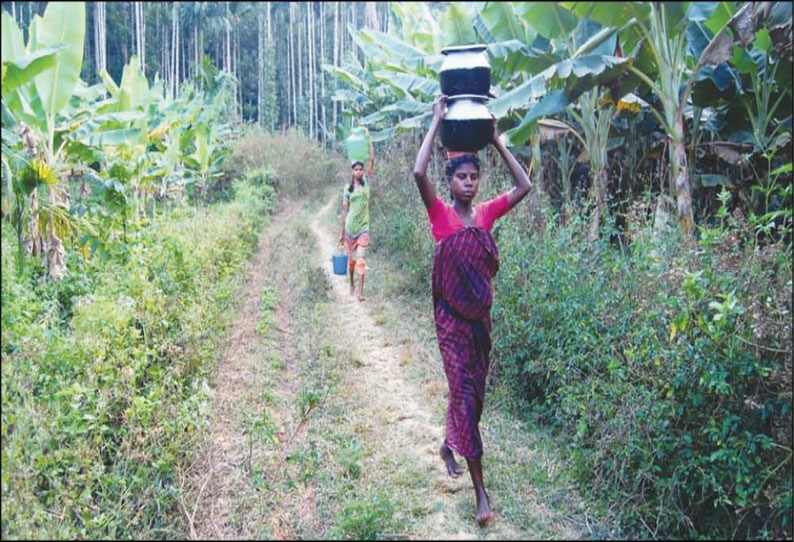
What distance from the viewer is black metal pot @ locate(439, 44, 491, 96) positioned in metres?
2.76

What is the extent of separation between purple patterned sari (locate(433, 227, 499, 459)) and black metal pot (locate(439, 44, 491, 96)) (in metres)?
0.68

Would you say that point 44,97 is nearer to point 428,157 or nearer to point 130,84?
point 130,84

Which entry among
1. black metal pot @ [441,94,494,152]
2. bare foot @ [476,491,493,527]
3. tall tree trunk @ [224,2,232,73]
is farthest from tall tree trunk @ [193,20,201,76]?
bare foot @ [476,491,493,527]

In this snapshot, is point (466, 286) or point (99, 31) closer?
point (466, 286)

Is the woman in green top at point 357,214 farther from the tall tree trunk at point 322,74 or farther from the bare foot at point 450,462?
the tall tree trunk at point 322,74

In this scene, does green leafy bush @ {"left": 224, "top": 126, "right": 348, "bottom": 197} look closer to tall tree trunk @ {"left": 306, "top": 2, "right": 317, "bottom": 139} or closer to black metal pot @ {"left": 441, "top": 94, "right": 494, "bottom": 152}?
tall tree trunk @ {"left": 306, "top": 2, "right": 317, "bottom": 139}

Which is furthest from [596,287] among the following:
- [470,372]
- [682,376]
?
[470,372]

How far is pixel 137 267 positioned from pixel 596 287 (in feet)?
10.8

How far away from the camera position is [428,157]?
2854 mm

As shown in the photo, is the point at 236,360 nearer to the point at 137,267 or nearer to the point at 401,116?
the point at 137,267

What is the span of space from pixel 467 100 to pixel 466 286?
35.9 inches

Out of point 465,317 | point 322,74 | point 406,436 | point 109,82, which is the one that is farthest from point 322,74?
point 465,317

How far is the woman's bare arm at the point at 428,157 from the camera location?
9.19ft

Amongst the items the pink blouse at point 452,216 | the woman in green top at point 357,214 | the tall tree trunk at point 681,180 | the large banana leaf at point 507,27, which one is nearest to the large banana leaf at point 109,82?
the woman in green top at point 357,214
